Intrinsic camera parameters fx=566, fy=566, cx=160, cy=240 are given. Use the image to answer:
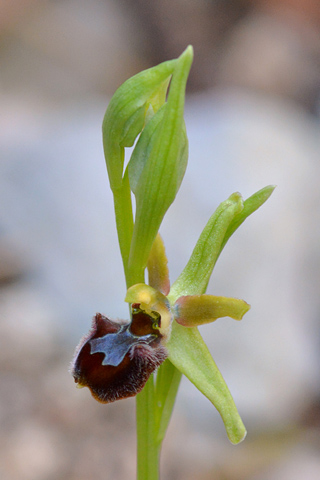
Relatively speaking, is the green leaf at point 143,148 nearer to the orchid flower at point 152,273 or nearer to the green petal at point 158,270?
the orchid flower at point 152,273

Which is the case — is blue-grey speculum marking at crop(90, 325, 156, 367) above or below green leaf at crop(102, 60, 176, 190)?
below

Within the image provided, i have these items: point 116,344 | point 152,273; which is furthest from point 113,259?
point 116,344

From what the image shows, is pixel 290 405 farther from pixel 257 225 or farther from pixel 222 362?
pixel 257 225

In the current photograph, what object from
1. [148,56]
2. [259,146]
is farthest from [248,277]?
[148,56]

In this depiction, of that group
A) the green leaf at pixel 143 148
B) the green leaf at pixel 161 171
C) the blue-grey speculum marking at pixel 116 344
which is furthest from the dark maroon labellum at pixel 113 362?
the green leaf at pixel 143 148

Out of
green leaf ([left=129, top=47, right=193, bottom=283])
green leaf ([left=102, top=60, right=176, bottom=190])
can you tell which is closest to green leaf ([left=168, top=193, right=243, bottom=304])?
green leaf ([left=129, top=47, right=193, bottom=283])

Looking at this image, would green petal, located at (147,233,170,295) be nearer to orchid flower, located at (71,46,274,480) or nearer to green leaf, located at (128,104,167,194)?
orchid flower, located at (71,46,274,480)

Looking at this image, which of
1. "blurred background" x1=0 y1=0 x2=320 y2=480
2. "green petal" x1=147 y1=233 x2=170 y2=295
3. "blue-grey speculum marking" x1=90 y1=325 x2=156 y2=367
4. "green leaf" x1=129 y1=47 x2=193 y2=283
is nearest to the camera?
"green leaf" x1=129 y1=47 x2=193 y2=283
